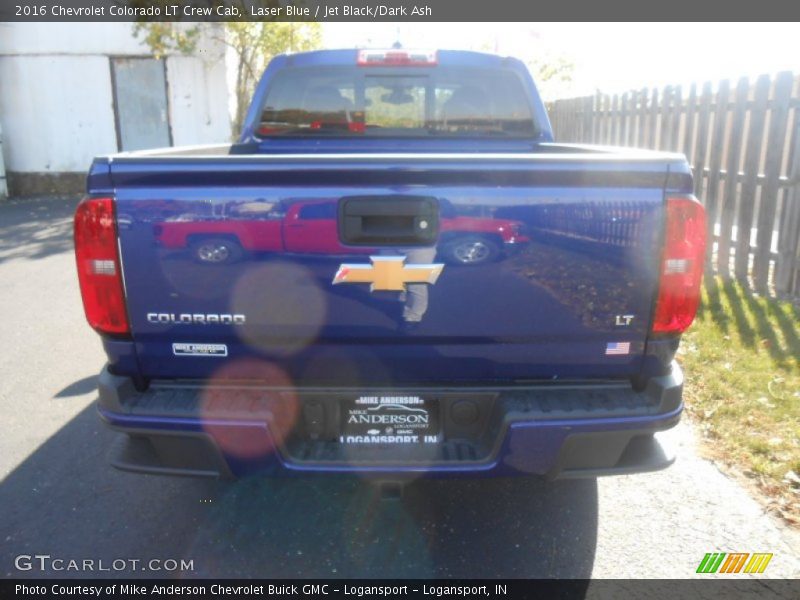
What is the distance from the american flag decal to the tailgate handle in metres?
0.76

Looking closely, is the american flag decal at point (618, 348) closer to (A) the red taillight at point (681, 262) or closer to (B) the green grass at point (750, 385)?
(A) the red taillight at point (681, 262)

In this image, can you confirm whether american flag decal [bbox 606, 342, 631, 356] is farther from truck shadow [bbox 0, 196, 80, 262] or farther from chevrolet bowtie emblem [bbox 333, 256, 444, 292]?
truck shadow [bbox 0, 196, 80, 262]

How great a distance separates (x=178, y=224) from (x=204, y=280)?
21 centimetres

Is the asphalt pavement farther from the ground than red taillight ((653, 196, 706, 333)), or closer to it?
closer to it

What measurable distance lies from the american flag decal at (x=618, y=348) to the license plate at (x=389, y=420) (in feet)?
2.16

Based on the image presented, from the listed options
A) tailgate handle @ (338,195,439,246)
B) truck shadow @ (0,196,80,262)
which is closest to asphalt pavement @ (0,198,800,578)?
tailgate handle @ (338,195,439,246)

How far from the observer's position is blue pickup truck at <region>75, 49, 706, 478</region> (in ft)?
7.23

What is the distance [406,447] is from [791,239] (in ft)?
16.5

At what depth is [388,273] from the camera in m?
2.22

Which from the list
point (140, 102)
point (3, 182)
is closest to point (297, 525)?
point (140, 102)

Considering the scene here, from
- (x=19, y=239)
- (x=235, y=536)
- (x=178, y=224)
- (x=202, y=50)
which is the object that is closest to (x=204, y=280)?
(x=178, y=224)

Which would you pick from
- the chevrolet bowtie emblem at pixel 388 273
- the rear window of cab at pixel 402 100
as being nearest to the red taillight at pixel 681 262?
the chevrolet bowtie emblem at pixel 388 273

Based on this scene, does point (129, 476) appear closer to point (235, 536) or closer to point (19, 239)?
point (235, 536)

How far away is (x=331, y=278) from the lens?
87.9 inches
